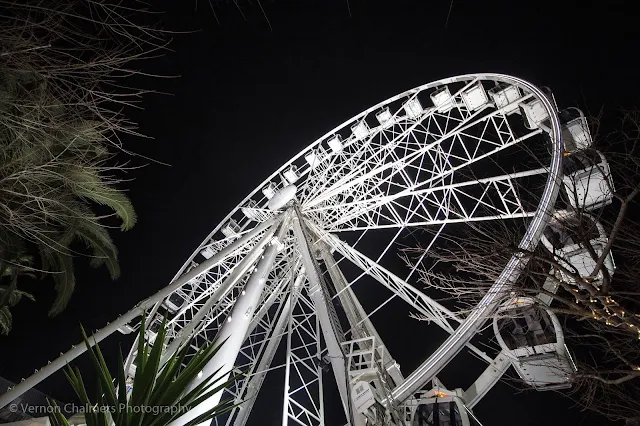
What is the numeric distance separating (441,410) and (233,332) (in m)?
5.30

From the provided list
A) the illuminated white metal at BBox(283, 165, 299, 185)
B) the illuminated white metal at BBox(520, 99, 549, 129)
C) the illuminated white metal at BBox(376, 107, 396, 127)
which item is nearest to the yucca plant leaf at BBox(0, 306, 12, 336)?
the illuminated white metal at BBox(283, 165, 299, 185)

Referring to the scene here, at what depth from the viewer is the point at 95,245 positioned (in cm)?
1373

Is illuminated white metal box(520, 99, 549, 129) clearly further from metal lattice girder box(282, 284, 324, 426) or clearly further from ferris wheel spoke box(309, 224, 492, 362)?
metal lattice girder box(282, 284, 324, 426)

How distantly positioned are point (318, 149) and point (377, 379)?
9.75m

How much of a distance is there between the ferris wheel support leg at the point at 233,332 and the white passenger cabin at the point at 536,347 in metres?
5.37

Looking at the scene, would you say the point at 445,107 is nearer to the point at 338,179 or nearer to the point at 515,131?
the point at 515,131

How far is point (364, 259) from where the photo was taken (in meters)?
14.4

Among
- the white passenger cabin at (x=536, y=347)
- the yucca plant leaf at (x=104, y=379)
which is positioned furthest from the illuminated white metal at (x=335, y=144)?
the yucca plant leaf at (x=104, y=379)

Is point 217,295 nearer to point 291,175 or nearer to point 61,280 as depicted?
point 61,280

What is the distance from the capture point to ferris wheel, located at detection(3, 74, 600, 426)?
29.3 feet

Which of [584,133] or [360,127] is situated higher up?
[360,127]

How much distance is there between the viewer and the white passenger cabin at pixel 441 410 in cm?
992

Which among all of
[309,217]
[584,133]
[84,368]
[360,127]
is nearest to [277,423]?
[84,368]

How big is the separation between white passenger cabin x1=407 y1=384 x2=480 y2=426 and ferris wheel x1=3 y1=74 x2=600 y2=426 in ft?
0.11
